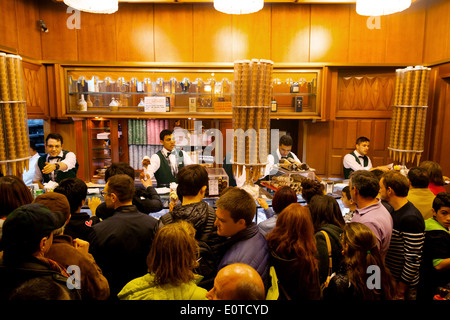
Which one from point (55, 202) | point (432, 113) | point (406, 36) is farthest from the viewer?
point (406, 36)

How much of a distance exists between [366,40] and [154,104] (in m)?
3.42

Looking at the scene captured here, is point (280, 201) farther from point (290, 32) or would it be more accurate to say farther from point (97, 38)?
point (97, 38)

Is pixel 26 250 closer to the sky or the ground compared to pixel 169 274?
closer to the sky

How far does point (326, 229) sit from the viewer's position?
1.76m

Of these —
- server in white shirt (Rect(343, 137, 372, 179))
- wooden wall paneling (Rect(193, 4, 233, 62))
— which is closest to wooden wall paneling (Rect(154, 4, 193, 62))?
wooden wall paneling (Rect(193, 4, 233, 62))

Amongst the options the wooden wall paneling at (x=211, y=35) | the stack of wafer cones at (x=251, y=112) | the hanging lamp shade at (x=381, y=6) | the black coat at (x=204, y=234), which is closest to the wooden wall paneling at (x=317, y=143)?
the wooden wall paneling at (x=211, y=35)

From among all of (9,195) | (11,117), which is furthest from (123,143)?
(9,195)

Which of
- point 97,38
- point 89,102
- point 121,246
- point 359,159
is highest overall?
point 97,38

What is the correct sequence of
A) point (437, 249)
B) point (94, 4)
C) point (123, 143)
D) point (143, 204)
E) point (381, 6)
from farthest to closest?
point (123, 143)
point (381, 6)
point (94, 4)
point (143, 204)
point (437, 249)

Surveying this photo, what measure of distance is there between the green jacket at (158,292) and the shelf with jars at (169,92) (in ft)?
11.7

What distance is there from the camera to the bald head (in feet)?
3.47

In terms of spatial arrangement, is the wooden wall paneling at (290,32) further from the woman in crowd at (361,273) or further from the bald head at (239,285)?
the bald head at (239,285)

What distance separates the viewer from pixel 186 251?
1305mm
